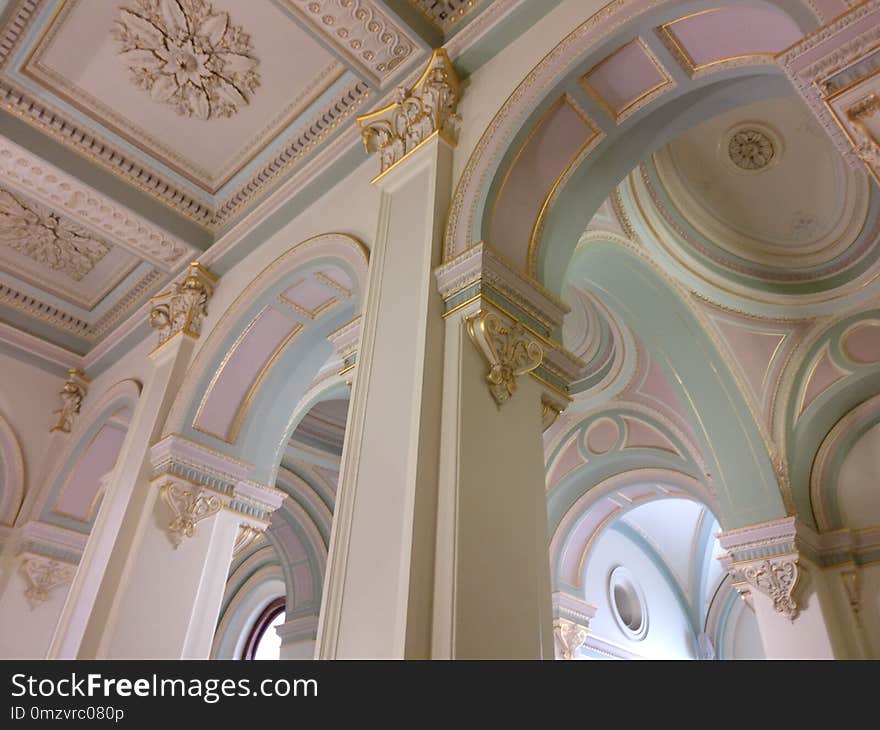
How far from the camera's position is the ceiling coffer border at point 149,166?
527cm

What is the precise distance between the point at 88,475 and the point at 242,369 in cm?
311

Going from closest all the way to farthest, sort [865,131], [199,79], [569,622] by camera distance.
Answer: [865,131], [199,79], [569,622]

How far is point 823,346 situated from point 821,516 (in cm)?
161

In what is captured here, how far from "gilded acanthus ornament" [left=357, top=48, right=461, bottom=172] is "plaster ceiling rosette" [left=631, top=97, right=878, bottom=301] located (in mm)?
2511

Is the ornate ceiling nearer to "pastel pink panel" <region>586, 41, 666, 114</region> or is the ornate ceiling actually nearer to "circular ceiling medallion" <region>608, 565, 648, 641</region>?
"pastel pink panel" <region>586, 41, 666, 114</region>

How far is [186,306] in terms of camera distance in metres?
6.37

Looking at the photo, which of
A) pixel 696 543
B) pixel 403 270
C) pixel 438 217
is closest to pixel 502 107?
pixel 438 217

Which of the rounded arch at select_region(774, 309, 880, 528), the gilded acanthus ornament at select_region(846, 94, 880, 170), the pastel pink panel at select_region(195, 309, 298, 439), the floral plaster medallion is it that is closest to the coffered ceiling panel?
the floral plaster medallion

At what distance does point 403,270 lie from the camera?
3938 mm

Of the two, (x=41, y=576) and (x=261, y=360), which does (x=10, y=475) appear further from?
(x=261, y=360)

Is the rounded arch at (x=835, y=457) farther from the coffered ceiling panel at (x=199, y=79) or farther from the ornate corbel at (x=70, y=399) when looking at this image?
the ornate corbel at (x=70, y=399)

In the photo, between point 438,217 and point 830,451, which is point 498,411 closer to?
point 438,217

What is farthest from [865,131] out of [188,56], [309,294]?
[188,56]

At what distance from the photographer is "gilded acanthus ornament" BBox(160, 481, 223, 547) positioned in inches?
213
